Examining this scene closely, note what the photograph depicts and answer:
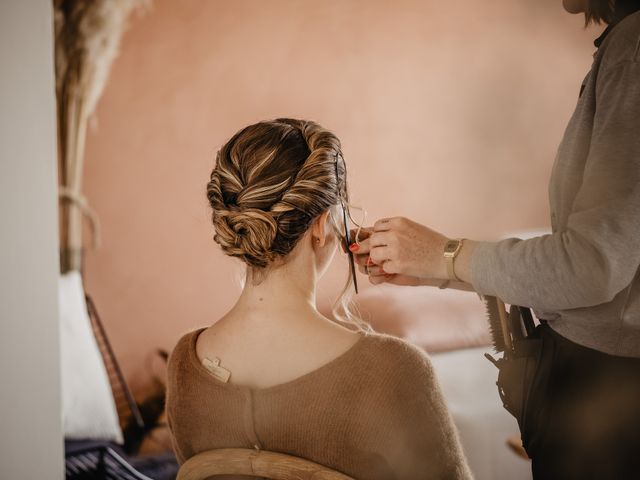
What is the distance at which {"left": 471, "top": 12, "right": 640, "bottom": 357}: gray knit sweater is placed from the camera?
29.7 inches

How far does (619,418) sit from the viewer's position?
0.89m

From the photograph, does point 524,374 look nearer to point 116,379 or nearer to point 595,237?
point 595,237

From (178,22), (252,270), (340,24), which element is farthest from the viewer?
(178,22)

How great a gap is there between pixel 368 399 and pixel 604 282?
0.39 m

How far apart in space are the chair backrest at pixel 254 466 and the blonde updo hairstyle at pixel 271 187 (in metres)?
0.30

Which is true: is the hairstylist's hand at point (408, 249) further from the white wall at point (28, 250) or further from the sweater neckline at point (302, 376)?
the white wall at point (28, 250)

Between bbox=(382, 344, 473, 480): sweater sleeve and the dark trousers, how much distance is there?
144 millimetres

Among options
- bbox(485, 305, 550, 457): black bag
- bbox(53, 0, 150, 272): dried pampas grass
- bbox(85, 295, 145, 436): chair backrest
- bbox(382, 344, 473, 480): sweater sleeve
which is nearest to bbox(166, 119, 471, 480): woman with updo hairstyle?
bbox(382, 344, 473, 480): sweater sleeve

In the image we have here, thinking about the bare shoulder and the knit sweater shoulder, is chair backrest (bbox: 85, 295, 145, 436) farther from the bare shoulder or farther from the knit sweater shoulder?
the bare shoulder

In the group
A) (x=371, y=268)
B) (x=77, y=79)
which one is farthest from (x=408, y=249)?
(x=77, y=79)

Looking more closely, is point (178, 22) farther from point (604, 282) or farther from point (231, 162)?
point (604, 282)

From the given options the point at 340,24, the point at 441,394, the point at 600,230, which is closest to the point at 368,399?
the point at 441,394

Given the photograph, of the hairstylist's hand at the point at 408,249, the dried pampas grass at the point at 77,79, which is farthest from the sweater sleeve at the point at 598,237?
the dried pampas grass at the point at 77,79

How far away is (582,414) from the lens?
920mm
